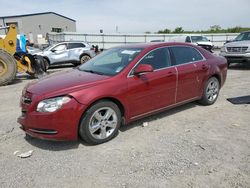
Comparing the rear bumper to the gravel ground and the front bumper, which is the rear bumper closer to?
the gravel ground

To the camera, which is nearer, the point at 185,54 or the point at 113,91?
the point at 113,91

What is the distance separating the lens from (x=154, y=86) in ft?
14.7

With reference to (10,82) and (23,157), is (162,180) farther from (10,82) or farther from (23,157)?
(10,82)

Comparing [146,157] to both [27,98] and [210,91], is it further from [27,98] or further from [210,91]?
[210,91]

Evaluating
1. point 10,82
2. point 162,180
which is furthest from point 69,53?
point 162,180

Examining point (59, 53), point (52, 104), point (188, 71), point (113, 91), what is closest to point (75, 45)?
point (59, 53)

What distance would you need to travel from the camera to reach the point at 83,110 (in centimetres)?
365

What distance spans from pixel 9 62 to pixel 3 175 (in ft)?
21.3

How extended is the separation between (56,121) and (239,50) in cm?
1038

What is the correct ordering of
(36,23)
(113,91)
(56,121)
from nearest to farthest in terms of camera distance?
1. (56,121)
2. (113,91)
3. (36,23)

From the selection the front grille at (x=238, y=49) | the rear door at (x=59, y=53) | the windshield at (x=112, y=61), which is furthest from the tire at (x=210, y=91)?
the rear door at (x=59, y=53)

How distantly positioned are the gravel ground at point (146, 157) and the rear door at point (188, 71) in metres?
0.54

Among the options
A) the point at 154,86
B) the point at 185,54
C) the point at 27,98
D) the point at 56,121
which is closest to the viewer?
the point at 56,121

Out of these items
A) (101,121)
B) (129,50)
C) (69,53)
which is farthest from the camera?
(69,53)
